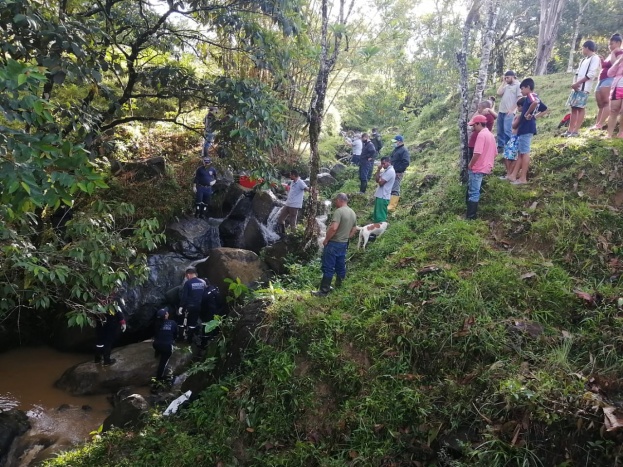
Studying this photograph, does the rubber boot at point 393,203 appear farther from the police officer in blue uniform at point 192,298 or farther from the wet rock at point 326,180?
the police officer in blue uniform at point 192,298

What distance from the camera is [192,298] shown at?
852 centimetres

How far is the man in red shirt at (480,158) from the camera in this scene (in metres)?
7.80

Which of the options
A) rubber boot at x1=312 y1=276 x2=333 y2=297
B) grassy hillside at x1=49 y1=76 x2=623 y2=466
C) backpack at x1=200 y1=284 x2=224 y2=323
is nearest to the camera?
grassy hillside at x1=49 y1=76 x2=623 y2=466

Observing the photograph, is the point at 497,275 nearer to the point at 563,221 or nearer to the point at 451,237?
the point at 451,237

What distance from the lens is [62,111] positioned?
4.98 meters

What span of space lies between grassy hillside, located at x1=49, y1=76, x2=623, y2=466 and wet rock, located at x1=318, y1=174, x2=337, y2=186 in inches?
360

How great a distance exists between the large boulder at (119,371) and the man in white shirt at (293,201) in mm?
4780

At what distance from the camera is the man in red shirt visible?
7797 millimetres

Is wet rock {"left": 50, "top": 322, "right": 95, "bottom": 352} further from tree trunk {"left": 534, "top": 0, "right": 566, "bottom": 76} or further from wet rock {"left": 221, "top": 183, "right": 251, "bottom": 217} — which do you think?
tree trunk {"left": 534, "top": 0, "right": 566, "bottom": 76}

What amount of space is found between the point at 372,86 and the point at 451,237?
1974cm

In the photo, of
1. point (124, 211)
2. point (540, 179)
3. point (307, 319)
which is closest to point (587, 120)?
point (540, 179)

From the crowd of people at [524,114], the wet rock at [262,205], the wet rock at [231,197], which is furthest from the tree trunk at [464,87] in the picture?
the wet rock at [231,197]

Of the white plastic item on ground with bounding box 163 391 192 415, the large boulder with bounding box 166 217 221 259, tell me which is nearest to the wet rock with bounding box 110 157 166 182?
the large boulder with bounding box 166 217 221 259

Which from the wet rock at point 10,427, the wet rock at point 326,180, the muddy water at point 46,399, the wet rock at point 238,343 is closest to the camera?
the wet rock at point 10,427
